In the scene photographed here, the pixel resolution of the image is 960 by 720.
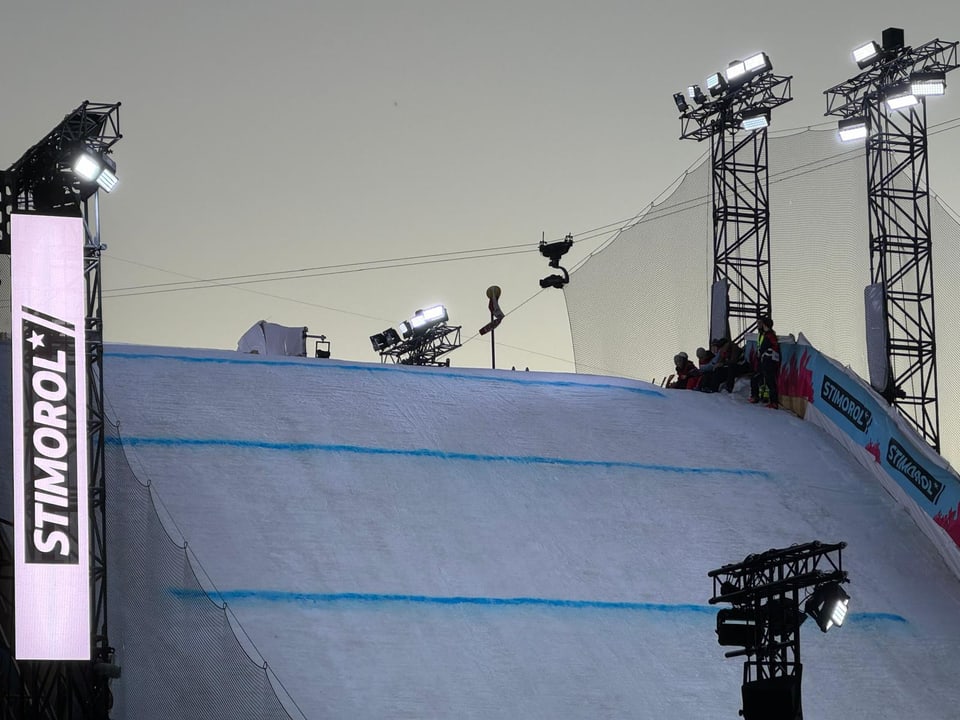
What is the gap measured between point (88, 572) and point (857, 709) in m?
6.09

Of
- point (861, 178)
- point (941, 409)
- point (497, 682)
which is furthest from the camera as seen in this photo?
point (861, 178)

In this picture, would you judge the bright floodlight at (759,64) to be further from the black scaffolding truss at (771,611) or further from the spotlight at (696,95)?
the black scaffolding truss at (771,611)

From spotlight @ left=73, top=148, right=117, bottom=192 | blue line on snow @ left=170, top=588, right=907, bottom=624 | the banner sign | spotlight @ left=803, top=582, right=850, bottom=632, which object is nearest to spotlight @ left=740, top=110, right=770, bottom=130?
the banner sign

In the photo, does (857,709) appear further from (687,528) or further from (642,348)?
(642,348)

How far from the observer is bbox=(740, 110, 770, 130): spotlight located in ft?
66.6

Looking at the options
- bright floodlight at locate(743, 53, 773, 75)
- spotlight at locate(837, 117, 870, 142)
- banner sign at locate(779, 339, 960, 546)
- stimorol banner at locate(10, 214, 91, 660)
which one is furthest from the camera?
bright floodlight at locate(743, 53, 773, 75)

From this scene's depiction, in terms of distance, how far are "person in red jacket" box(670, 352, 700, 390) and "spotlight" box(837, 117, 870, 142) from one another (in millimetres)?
3192

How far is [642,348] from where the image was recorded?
65.0ft

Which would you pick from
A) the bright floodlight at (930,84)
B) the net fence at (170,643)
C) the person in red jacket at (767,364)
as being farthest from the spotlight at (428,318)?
the net fence at (170,643)

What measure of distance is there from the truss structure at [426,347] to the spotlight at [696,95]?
809 cm

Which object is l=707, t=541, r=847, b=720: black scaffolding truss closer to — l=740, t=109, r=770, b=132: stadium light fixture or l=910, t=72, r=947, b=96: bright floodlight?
l=910, t=72, r=947, b=96: bright floodlight

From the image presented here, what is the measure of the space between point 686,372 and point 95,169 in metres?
9.38

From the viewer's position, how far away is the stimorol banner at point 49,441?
11.1 meters

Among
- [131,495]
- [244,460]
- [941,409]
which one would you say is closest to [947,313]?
[941,409]
